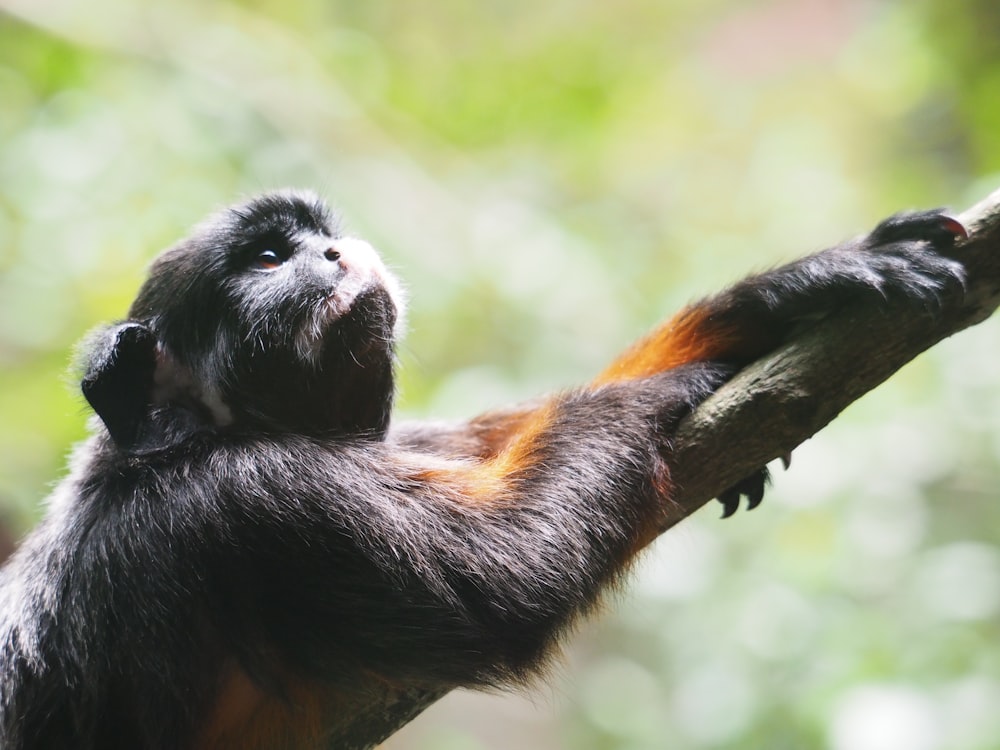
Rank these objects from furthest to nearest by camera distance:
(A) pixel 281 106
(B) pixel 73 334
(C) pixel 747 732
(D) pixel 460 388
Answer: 1. (A) pixel 281 106
2. (B) pixel 73 334
3. (D) pixel 460 388
4. (C) pixel 747 732

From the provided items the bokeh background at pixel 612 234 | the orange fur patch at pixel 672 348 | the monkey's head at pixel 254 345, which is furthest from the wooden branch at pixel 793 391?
the monkey's head at pixel 254 345

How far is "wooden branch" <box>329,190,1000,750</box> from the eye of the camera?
2.50 m

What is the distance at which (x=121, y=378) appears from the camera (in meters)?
2.84

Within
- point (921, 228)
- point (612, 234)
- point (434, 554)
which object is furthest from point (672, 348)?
point (612, 234)

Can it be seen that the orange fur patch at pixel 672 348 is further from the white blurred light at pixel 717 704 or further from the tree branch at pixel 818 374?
the white blurred light at pixel 717 704

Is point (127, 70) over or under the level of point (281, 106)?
over

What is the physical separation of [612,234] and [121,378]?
4209mm

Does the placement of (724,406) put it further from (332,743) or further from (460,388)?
(460,388)

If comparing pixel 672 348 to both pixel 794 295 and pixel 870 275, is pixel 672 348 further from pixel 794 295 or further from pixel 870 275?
pixel 870 275

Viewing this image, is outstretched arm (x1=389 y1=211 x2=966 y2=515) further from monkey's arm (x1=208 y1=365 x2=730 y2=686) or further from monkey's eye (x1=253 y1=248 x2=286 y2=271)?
monkey's eye (x1=253 y1=248 x2=286 y2=271)

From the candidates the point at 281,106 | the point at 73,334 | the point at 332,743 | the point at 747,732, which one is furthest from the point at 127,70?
the point at 747,732

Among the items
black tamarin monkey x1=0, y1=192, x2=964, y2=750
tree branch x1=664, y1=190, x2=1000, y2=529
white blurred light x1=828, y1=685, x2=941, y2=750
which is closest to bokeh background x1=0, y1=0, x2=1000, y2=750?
white blurred light x1=828, y1=685, x2=941, y2=750

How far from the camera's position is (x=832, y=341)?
2545 millimetres

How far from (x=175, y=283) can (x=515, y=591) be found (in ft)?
4.94
